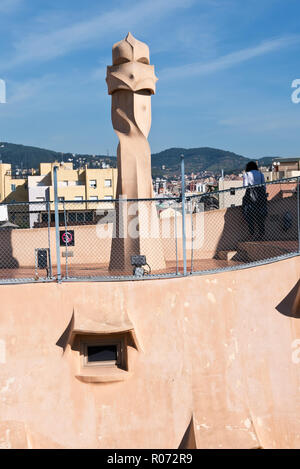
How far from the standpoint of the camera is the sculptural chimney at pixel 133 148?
444 inches

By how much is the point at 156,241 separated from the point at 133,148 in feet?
7.34

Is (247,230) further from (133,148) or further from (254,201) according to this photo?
(133,148)

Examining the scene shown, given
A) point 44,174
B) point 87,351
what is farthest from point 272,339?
point 44,174

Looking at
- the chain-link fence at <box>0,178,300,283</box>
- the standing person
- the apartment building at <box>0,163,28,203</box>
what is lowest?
the chain-link fence at <box>0,178,300,283</box>

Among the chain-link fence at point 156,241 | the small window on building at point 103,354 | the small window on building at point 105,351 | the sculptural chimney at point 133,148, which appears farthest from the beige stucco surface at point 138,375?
the sculptural chimney at point 133,148

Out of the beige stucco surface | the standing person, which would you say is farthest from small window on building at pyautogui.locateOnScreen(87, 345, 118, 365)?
the standing person

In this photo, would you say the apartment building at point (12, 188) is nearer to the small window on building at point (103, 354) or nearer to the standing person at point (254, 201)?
the standing person at point (254, 201)

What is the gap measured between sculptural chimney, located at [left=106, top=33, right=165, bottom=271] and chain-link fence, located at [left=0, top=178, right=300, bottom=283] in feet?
0.08

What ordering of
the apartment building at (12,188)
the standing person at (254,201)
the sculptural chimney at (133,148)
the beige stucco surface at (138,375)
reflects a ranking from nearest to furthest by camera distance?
the beige stucco surface at (138,375), the sculptural chimney at (133,148), the standing person at (254,201), the apartment building at (12,188)

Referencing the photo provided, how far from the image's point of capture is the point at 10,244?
47.2ft

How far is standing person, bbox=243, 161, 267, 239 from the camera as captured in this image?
12.2 metres

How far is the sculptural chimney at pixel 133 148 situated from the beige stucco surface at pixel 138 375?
2.96 metres

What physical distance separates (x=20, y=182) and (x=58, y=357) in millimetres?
50934

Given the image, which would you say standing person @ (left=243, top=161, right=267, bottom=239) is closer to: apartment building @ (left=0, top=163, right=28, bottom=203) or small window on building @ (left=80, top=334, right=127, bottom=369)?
small window on building @ (left=80, top=334, right=127, bottom=369)
